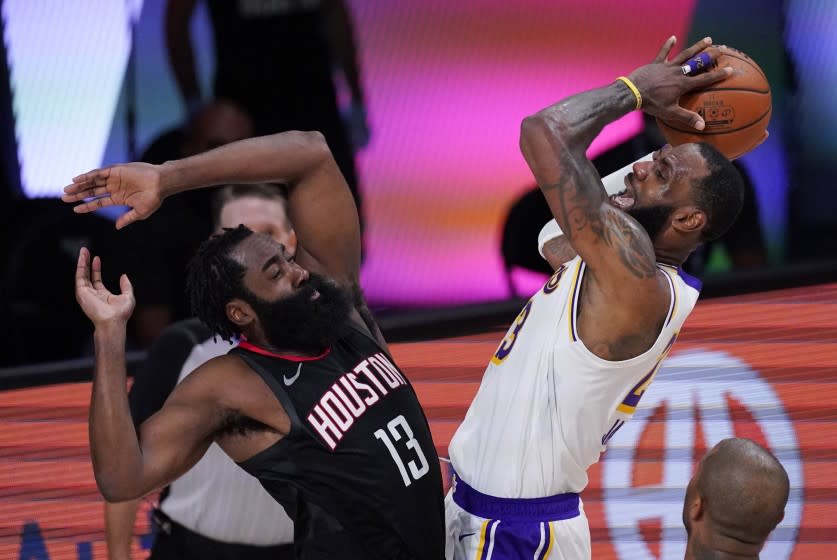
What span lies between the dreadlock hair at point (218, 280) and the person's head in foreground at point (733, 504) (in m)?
1.26

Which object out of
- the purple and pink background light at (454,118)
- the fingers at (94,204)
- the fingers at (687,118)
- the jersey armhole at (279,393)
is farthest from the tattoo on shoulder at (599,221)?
the purple and pink background light at (454,118)

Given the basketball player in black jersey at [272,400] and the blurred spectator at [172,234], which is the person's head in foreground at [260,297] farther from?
the blurred spectator at [172,234]

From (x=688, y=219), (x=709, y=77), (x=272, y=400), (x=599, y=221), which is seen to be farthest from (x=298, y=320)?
(x=709, y=77)

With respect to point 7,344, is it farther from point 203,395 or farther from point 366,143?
point 203,395

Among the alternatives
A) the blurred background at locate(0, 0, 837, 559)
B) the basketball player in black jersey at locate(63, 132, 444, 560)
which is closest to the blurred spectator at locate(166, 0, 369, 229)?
the blurred background at locate(0, 0, 837, 559)

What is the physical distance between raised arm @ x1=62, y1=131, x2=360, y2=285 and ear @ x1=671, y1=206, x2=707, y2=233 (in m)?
0.92


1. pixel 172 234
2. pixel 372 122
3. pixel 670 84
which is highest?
pixel 670 84

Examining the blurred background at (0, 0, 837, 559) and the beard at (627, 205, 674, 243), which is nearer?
the beard at (627, 205, 674, 243)

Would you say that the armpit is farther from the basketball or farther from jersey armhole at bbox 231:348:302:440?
jersey armhole at bbox 231:348:302:440

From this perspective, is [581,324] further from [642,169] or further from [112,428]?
[112,428]

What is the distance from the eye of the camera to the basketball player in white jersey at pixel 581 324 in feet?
10.0

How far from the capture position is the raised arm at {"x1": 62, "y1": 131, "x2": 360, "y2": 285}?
3004mm

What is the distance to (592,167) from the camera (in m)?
3.15

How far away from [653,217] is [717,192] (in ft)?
0.60
